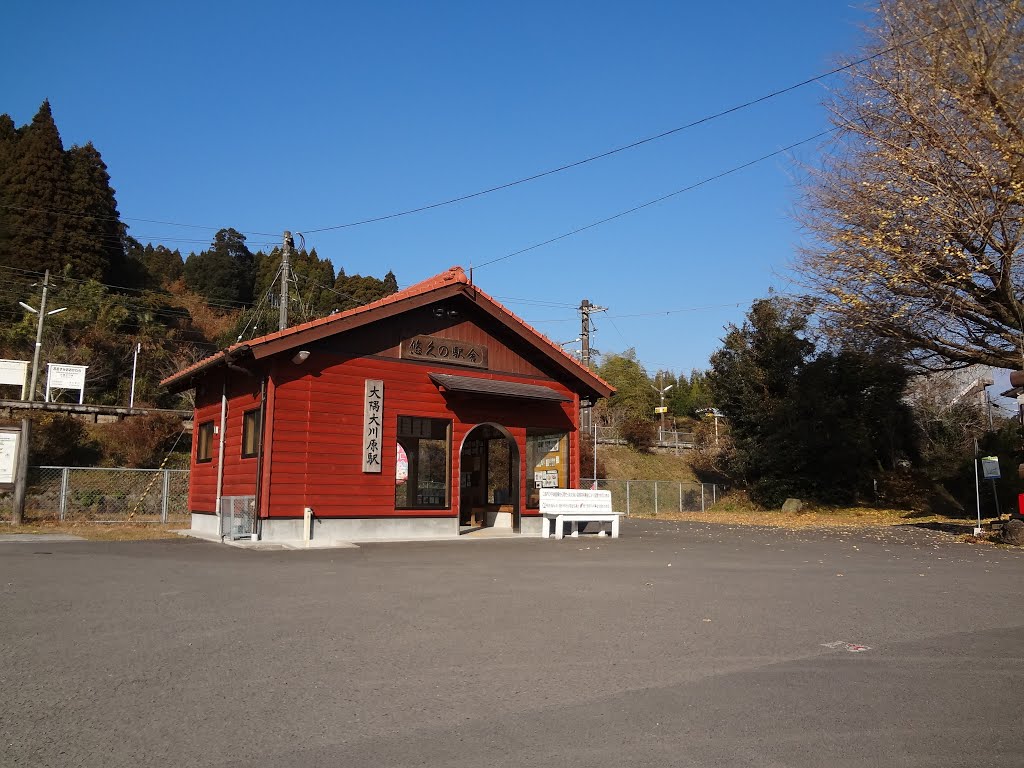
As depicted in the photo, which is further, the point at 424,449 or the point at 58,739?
the point at 424,449

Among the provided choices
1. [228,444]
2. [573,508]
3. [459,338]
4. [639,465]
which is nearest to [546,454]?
[573,508]

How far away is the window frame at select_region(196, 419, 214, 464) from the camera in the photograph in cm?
1817

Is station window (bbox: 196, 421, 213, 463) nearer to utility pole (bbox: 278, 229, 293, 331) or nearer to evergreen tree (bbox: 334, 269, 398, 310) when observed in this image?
utility pole (bbox: 278, 229, 293, 331)

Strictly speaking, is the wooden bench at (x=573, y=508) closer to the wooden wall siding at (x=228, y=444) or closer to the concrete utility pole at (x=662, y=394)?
the wooden wall siding at (x=228, y=444)

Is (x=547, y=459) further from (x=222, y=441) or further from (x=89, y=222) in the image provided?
(x=89, y=222)

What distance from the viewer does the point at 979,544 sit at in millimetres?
15688

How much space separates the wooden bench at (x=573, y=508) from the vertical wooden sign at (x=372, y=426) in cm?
360

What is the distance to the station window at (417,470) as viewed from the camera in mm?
16375

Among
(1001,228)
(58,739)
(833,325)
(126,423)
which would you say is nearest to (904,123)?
(1001,228)

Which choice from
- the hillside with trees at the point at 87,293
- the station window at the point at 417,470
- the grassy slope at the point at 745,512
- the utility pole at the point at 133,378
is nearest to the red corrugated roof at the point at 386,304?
the station window at the point at 417,470

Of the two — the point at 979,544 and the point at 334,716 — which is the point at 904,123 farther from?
the point at 334,716

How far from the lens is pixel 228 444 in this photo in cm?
1661

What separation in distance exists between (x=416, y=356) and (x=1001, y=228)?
12.1 m

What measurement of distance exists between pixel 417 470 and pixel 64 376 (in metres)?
18.8
